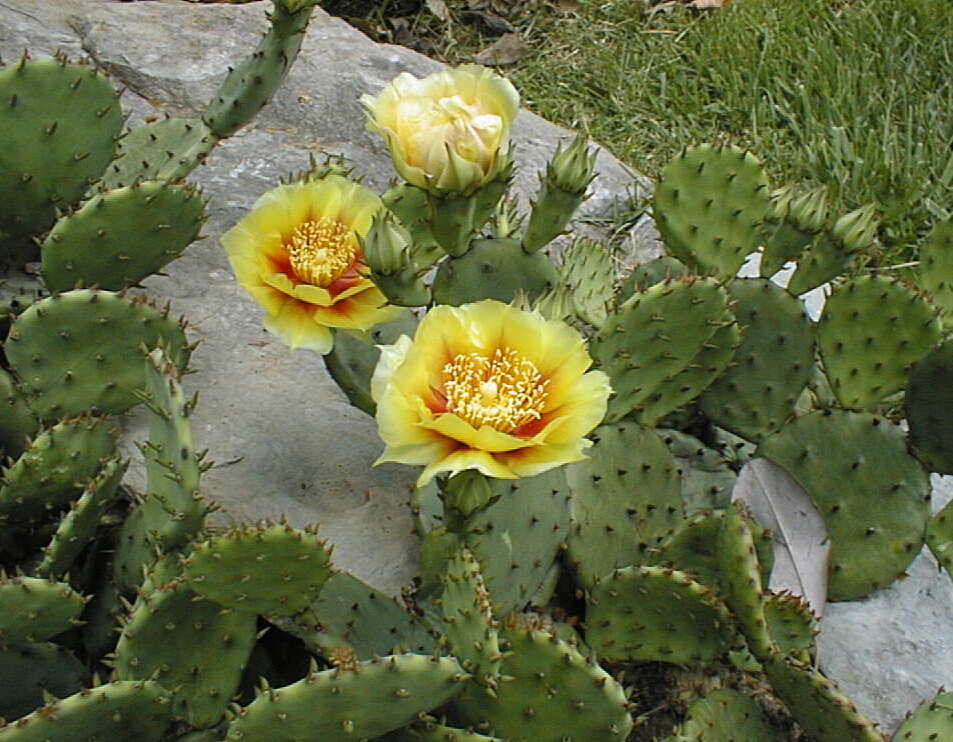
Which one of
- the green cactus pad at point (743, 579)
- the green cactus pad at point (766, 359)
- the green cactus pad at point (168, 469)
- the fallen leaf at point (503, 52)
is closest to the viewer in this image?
the green cactus pad at point (168, 469)

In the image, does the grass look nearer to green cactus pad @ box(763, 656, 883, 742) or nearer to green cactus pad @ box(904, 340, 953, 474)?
green cactus pad @ box(904, 340, 953, 474)

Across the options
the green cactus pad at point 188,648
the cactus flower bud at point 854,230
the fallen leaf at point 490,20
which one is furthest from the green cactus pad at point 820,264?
the fallen leaf at point 490,20

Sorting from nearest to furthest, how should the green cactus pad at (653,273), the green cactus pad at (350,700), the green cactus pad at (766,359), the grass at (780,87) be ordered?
the green cactus pad at (350,700)
the green cactus pad at (766,359)
the green cactus pad at (653,273)
the grass at (780,87)

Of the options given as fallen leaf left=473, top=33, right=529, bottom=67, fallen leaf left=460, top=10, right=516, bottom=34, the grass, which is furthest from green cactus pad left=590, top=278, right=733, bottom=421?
fallen leaf left=460, top=10, right=516, bottom=34

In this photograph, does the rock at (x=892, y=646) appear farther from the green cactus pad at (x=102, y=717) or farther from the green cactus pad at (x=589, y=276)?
the green cactus pad at (x=102, y=717)

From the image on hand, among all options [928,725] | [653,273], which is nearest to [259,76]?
[653,273]

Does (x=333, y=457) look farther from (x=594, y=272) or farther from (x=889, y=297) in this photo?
(x=889, y=297)
